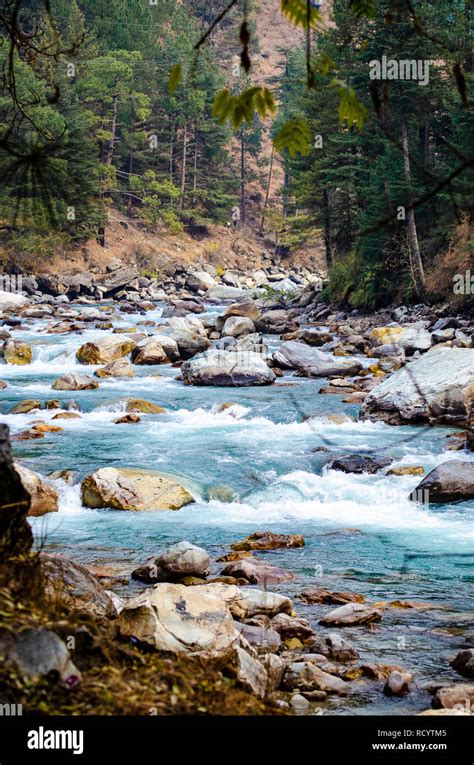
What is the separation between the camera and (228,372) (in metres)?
19.7

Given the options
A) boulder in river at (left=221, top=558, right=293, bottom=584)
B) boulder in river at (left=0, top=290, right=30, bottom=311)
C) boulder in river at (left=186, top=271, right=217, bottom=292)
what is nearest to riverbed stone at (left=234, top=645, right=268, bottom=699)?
boulder in river at (left=221, top=558, right=293, bottom=584)

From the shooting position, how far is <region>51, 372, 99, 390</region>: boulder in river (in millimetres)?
18844

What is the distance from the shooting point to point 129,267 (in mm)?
47844

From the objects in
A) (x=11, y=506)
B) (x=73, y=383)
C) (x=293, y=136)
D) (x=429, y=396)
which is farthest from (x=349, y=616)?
(x=73, y=383)

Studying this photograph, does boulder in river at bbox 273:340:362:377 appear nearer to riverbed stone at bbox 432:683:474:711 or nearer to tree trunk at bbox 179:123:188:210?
riverbed stone at bbox 432:683:474:711

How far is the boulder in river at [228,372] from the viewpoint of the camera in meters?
19.5

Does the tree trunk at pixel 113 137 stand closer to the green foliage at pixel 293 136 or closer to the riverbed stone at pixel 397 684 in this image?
the riverbed stone at pixel 397 684

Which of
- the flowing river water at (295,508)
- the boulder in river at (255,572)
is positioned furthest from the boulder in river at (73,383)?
the boulder in river at (255,572)

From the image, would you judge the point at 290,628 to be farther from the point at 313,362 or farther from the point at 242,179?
the point at 242,179

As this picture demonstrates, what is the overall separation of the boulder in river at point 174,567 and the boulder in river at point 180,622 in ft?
7.44

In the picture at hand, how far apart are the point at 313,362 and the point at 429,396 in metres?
6.26
